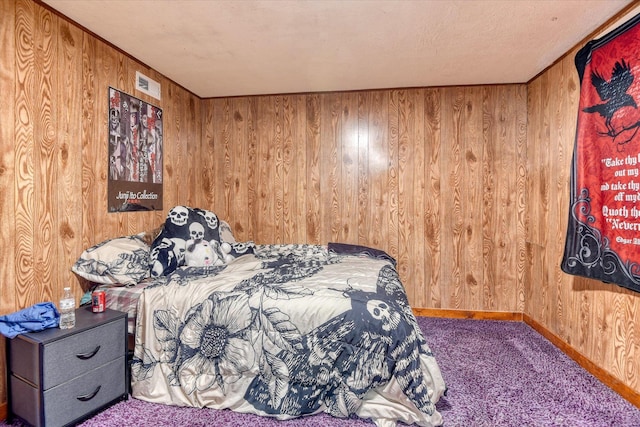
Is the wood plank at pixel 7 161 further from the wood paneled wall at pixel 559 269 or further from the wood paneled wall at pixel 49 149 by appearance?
the wood paneled wall at pixel 559 269

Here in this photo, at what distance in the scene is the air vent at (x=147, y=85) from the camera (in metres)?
2.84

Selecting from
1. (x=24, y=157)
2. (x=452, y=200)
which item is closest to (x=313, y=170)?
(x=452, y=200)

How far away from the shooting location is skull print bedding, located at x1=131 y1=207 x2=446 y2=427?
5.69 ft

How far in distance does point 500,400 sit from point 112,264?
2511 millimetres

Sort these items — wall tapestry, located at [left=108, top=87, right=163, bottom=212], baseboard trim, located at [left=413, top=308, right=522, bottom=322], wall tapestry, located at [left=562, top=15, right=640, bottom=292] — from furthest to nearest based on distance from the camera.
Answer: baseboard trim, located at [left=413, top=308, right=522, bottom=322] → wall tapestry, located at [left=108, top=87, right=163, bottom=212] → wall tapestry, located at [left=562, top=15, right=640, bottom=292]

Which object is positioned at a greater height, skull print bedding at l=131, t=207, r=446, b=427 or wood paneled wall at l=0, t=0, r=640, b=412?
wood paneled wall at l=0, t=0, r=640, b=412

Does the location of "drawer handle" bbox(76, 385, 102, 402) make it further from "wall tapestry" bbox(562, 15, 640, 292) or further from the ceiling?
"wall tapestry" bbox(562, 15, 640, 292)

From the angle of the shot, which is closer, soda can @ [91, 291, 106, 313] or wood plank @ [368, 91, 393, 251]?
soda can @ [91, 291, 106, 313]

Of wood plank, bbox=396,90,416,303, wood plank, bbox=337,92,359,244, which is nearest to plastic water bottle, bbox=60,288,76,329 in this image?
wood plank, bbox=337,92,359,244

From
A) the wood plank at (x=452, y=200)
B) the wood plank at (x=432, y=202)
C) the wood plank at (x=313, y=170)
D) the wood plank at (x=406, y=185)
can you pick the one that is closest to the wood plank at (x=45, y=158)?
the wood plank at (x=313, y=170)

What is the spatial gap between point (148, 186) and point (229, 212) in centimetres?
103

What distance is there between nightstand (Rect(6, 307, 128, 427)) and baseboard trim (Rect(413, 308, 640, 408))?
2.68 metres

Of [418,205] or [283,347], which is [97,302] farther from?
[418,205]

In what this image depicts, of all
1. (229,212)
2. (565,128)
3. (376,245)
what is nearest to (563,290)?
(565,128)
